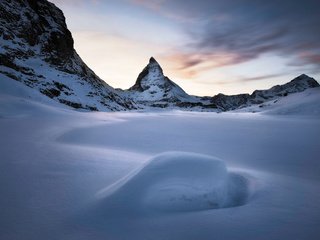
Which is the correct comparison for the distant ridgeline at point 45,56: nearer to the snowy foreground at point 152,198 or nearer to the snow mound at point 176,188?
the snowy foreground at point 152,198

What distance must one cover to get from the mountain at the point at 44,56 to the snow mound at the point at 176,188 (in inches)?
1561

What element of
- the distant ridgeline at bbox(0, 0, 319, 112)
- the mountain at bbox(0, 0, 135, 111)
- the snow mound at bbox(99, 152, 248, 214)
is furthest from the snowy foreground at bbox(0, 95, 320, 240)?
the mountain at bbox(0, 0, 135, 111)

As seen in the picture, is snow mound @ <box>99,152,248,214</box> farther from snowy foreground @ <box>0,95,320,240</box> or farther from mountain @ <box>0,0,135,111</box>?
mountain @ <box>0,0,135,111</box>

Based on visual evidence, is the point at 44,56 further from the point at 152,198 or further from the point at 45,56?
the point at 152,198

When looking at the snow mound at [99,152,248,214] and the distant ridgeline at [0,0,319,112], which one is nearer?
the snow mound at [99,152,248,214]

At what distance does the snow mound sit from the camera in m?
2.65

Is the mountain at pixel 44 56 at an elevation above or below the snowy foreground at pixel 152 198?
above

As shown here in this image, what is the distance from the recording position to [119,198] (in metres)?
2.69

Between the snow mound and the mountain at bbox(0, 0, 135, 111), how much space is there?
3964cm

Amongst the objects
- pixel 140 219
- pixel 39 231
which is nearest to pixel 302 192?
pixel 140 219

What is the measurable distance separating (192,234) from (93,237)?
37.2 inches

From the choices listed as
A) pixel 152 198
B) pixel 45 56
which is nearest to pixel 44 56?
pixel 45 56

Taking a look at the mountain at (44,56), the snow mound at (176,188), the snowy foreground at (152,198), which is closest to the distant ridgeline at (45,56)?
the mountain at (44,56)

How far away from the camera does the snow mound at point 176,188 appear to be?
2.65 m
